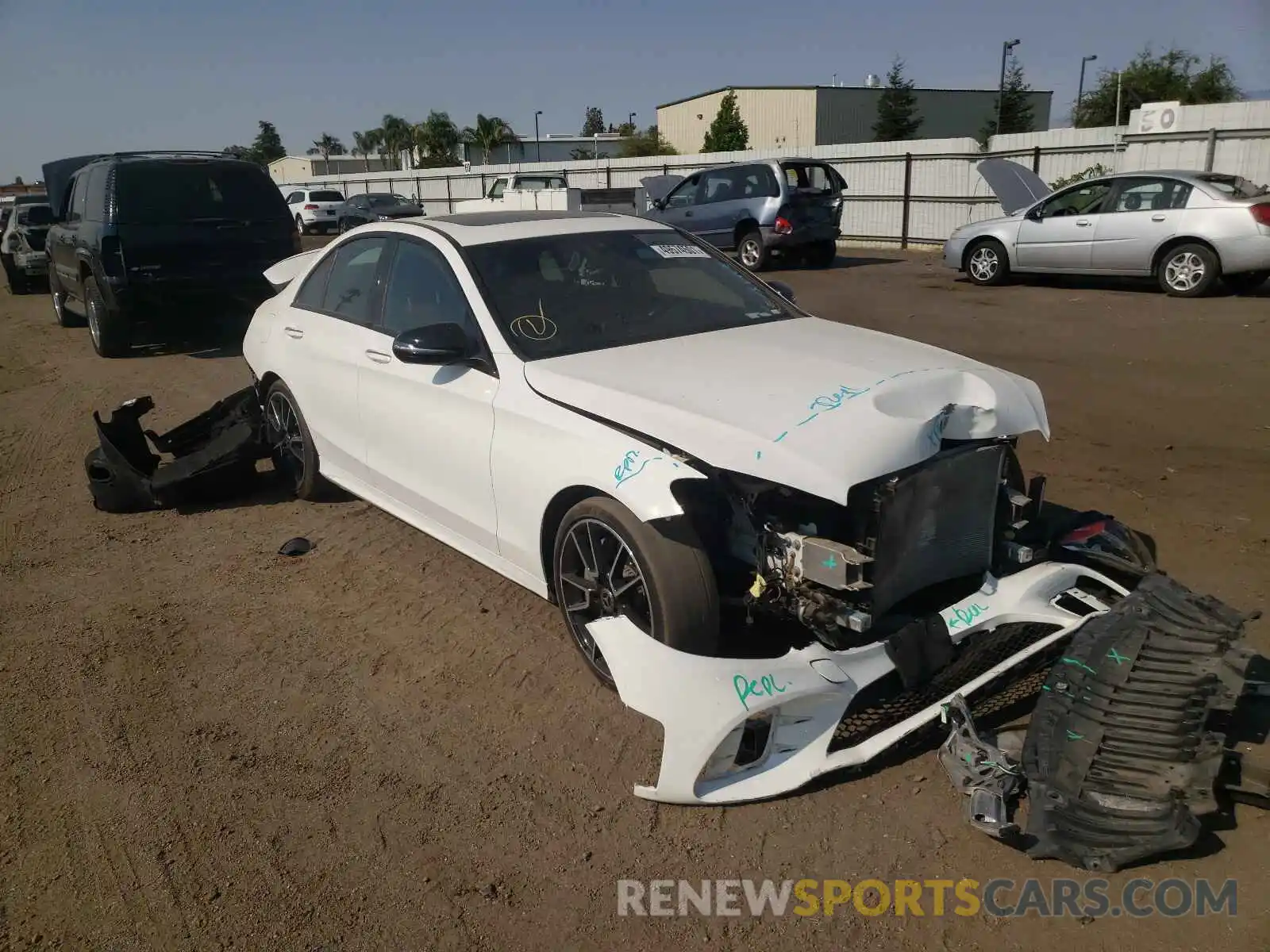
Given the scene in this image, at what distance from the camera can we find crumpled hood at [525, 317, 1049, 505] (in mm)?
3027

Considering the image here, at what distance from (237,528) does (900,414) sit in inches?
162

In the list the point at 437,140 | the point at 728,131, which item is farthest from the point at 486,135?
the point at 728,131

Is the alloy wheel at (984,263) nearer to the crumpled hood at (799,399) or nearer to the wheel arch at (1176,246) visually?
the wheel arch at (1176,246)

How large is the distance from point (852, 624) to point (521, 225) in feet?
8.84

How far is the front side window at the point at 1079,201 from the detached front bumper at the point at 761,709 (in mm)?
11424

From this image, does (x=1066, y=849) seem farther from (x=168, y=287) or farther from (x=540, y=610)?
(x=168, y=287)

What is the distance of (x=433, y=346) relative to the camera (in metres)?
3.96

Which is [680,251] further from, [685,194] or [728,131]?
[728,131]

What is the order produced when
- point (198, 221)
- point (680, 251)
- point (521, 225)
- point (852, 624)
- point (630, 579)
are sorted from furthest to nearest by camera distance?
point (198, 221) → point (680, 251) → point (521, 225) → point (630, 579) → point (852, 624)

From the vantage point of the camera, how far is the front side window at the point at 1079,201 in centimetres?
1262

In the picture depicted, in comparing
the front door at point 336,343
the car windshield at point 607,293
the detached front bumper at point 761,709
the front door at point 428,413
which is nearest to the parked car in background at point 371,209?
the front door at point 336,343

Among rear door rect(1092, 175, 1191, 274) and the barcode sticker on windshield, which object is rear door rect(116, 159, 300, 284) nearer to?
the barcode sticker on windshield

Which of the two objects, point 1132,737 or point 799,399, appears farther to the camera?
point 799,399

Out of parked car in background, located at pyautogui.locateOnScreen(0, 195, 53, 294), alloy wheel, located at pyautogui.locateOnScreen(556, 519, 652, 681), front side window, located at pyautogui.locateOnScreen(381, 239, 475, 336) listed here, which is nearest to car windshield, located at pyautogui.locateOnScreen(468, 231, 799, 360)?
front side window, located at pyautogui.locateOnScreen(381, 239, 475, 336)
